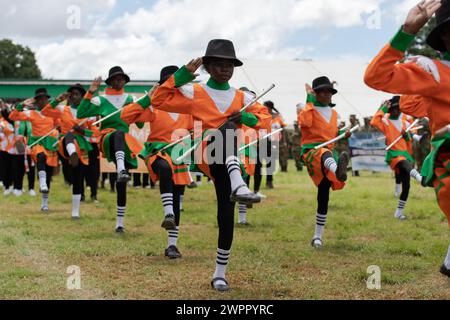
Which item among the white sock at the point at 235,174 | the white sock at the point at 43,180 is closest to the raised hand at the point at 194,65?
the white sock at the point at 235,174

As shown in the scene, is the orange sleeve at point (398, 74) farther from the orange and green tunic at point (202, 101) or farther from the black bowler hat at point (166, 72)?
the black bowler hat at point (166, 72)

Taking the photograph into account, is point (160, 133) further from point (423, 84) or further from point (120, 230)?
point (423, 84)

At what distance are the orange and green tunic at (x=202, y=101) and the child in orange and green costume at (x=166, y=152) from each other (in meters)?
1.72

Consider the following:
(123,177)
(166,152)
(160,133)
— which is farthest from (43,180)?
(166,152)

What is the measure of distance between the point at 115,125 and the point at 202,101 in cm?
374

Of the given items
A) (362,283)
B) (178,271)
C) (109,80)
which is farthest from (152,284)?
(109,80)

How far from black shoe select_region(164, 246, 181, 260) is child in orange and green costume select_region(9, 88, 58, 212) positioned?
596 cm

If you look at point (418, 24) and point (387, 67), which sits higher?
point (418, 24)

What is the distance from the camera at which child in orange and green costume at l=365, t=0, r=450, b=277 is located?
4305 mm

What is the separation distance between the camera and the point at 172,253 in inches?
307

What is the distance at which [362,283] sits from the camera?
6.34m
